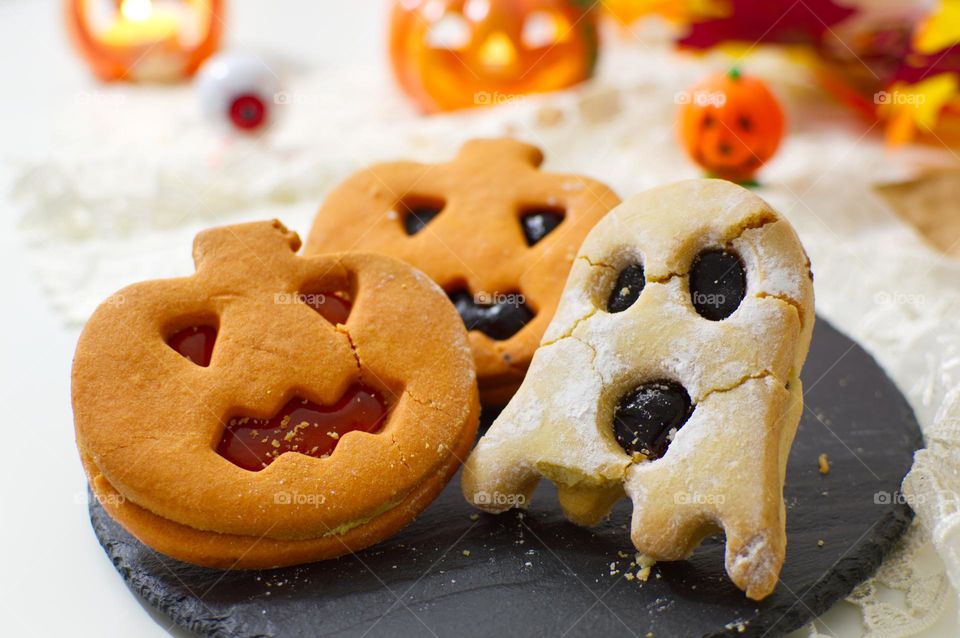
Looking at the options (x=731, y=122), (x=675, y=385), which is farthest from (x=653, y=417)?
(x=731, y=122)

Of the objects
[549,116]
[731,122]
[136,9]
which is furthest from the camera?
[136,9]

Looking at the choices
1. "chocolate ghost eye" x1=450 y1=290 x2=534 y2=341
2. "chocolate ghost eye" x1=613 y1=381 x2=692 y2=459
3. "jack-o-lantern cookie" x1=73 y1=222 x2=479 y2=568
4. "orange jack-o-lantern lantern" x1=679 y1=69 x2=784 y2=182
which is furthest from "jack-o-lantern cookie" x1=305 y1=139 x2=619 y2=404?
Result: "orange jack-o-lantern lantern" x1=679 y1=69 x2=784 y2=182

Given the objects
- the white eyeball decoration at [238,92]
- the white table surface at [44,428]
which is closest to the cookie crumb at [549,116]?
the white eyeball decoration at [238,92]

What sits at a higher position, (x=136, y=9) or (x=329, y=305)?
(x=136, y=9)

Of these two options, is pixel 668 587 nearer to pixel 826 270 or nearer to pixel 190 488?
pixel 190 488

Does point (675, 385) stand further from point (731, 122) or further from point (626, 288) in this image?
point (731, 122)

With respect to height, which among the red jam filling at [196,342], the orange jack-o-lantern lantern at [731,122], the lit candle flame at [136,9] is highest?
the lit candle flame at [136,9]

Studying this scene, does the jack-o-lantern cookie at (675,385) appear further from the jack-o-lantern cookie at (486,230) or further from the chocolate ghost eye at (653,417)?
the jack-o-lantern cookie at (486,230)
